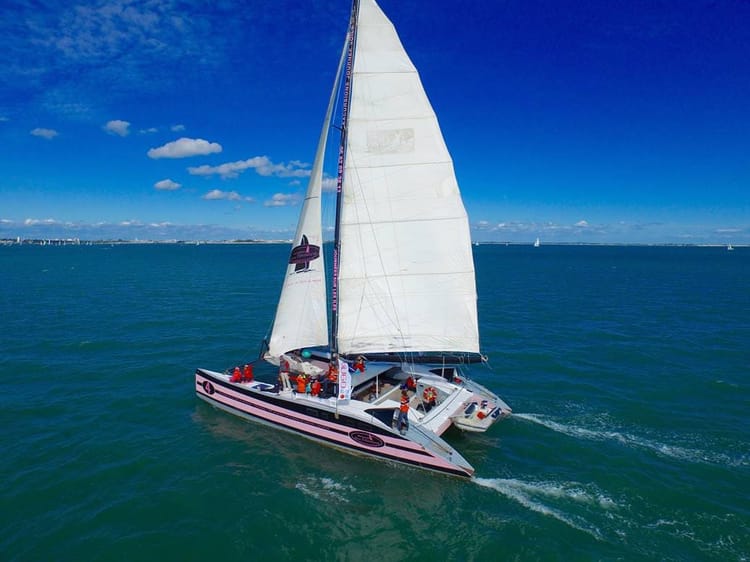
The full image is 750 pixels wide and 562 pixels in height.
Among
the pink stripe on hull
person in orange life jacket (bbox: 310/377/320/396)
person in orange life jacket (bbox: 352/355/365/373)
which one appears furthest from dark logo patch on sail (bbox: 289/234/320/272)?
the pink stripe on hull

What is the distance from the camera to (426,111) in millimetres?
17953

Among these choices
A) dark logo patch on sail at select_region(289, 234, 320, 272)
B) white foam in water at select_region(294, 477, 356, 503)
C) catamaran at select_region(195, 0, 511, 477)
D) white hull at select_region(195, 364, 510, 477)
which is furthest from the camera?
dark logo patch on sail at select_region(289, 234, 320, 272)

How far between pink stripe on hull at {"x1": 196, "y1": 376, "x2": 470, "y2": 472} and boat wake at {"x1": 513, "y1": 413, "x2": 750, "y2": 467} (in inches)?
293

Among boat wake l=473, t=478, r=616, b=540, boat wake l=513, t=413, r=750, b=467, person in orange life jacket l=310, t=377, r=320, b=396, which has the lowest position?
boat wake l=473, t=478, r=616, b=540

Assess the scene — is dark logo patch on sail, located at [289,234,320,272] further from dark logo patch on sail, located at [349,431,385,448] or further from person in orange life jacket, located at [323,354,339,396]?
dark logo patch on sail, located at [349,431,385,448]

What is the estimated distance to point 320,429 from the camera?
18594 millimetres

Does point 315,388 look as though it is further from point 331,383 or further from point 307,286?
point 307,286

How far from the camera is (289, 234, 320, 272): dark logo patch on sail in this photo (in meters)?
20.3

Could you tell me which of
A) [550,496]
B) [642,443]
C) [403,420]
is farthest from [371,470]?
[642,443]

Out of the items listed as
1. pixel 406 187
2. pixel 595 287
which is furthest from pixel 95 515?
pixel 595 287

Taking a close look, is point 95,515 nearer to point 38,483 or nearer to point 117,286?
point 38,483

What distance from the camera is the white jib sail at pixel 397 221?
58.4 ft

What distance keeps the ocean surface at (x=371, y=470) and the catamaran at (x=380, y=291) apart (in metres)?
1.41

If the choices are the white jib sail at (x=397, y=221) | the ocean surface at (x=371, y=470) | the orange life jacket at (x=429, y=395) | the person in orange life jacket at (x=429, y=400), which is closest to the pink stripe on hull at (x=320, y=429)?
the ocean surface at (x=371, y=470)
